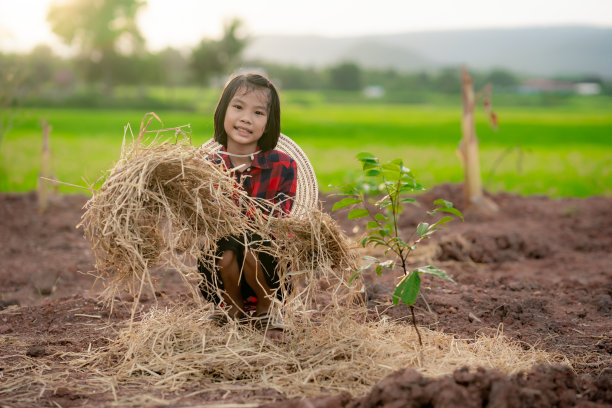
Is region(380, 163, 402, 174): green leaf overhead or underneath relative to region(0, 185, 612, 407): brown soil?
overhead

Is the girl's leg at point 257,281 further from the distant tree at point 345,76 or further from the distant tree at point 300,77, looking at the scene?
the distant tree at point 345,76

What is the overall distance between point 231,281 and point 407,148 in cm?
1734

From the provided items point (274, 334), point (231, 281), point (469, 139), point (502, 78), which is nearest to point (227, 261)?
point (231, 281)

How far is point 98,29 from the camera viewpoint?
4834 cm

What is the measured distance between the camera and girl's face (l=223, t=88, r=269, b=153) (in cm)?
336

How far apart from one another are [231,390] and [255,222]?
34.0 inches

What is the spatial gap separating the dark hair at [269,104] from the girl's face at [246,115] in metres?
0.03

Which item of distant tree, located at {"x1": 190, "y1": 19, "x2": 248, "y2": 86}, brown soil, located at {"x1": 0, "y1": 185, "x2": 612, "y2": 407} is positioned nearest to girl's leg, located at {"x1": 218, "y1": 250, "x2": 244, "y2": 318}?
brown soil, located at {"x1": 0, "y1": 185, "x2": 612, "y2": 407}

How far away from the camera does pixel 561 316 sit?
392 cm

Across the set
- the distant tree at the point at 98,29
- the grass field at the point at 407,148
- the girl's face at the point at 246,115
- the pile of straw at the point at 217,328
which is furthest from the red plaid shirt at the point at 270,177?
the distant tree at the point at 98,29

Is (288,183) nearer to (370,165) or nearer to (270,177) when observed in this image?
(270,177)

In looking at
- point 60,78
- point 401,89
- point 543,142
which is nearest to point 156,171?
point 543,142

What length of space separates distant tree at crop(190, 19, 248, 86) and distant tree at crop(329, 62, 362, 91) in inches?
913

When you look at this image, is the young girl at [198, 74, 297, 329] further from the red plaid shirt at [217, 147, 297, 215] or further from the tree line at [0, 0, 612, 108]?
the tree line at [0, 0, 612, 108]
